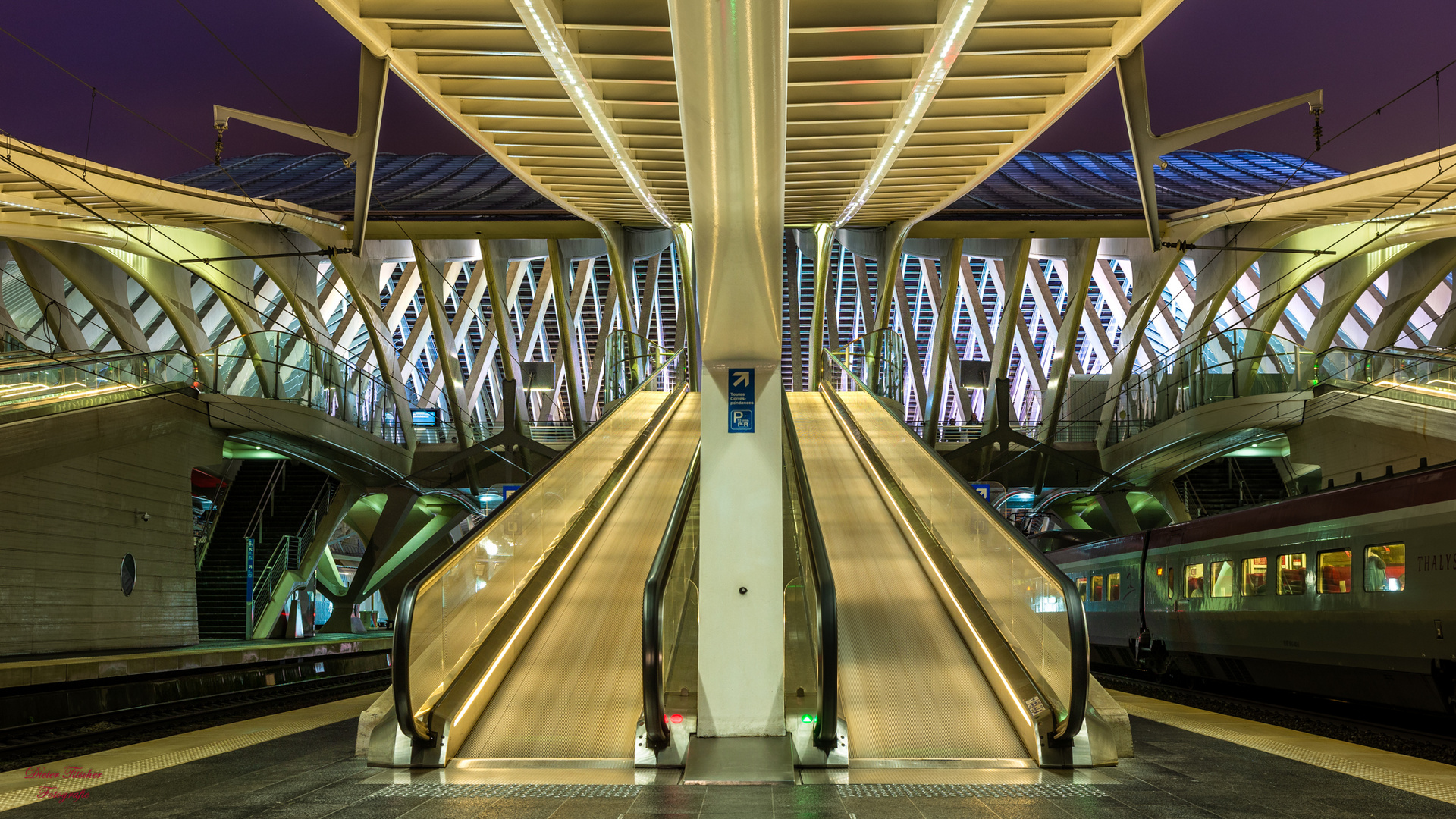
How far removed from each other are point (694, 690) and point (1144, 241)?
2724cm

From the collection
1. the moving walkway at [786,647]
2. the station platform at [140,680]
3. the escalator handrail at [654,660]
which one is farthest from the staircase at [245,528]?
the escalator handrail at [654,660]

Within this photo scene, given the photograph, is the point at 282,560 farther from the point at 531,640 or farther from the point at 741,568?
the point at 741,568

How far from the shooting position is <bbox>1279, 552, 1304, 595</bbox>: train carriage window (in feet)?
34.7

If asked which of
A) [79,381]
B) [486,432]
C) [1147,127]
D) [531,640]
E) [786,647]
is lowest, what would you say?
[531,640]

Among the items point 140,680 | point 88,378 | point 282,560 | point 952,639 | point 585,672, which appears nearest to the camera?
point 585,672

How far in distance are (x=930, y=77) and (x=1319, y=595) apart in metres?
6.35

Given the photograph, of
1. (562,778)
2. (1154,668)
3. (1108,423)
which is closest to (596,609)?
(562,778)

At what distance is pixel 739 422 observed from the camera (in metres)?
6.91

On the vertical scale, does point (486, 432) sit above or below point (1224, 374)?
below

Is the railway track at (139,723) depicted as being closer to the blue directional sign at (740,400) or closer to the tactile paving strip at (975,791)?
the blue directional sign at (740,400)

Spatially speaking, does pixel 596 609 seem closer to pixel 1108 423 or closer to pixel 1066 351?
pixel 1108 423

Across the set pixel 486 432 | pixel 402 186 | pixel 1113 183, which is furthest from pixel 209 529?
pixel 1113 183

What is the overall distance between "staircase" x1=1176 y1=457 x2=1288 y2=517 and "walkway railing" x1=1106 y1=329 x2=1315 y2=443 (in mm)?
4313

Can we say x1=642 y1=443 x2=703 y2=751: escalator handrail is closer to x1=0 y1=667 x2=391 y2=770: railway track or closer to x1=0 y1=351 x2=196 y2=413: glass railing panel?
x1=0 y1=667 x2=391 y2=770: railway track
